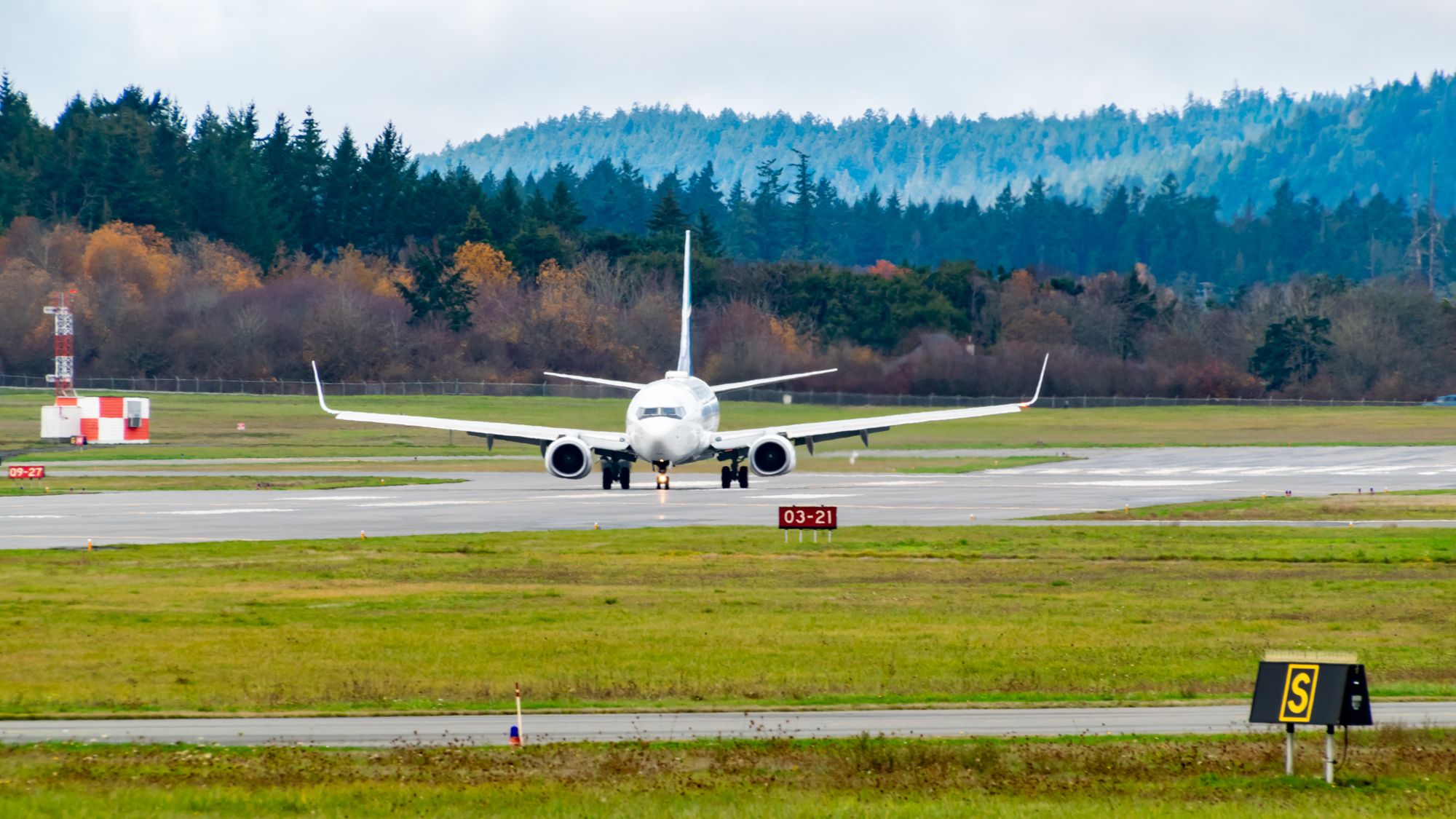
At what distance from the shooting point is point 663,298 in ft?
527

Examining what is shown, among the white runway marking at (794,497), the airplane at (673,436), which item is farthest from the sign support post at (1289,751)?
the airplane at (673,436)

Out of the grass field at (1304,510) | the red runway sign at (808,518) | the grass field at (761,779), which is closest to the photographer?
the grass field at (761,779)

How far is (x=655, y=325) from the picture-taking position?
500 feet

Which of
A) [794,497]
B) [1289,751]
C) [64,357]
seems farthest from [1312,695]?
[64,357]

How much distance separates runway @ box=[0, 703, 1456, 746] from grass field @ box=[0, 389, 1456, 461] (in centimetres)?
6536

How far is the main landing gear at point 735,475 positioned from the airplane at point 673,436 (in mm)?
28

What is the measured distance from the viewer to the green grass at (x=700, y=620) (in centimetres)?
2209

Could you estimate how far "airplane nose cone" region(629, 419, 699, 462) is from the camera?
5859 centimetres

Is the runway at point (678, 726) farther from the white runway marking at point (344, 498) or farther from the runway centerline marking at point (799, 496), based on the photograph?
the white runway marking at point (344, 498)

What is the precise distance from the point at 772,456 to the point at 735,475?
132 inches

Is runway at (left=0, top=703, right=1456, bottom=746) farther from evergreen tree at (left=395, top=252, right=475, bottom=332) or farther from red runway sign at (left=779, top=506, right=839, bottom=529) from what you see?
evergreen tree at (left=395, top=252, right=475, bottom=332)

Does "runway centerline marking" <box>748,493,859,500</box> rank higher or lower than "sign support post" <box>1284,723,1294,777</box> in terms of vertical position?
higher

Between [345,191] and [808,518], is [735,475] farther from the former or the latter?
[345,191]

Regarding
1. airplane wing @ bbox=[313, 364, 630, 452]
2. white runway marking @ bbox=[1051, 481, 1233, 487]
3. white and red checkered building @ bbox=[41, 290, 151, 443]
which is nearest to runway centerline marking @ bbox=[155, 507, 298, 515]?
airplane wing @ bbox=[313, 364, 630, 452]
